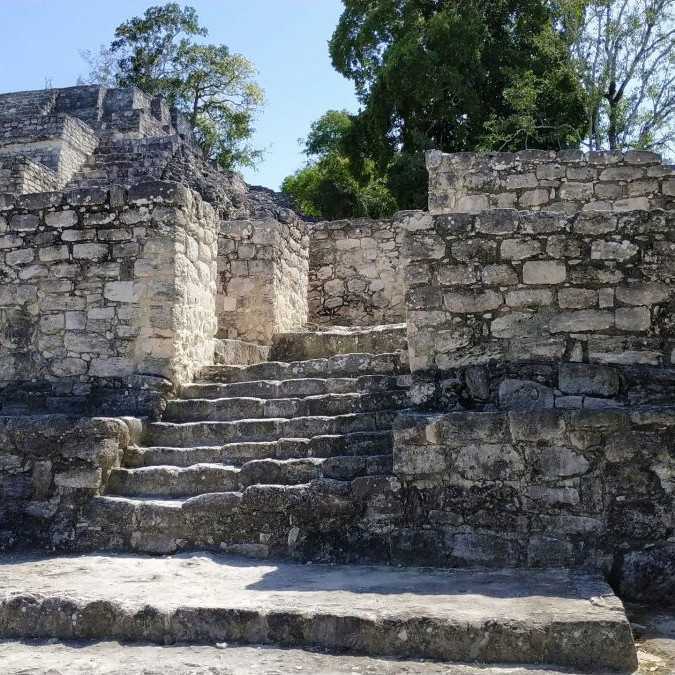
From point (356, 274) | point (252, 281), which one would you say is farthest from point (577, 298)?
point (356, 274)

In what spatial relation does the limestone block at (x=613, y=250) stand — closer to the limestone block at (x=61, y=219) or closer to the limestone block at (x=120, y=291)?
the limestone block at (x=120, y=291)

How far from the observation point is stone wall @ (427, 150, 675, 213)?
854 centimetres

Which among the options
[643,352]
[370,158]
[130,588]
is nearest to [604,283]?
[643,352]

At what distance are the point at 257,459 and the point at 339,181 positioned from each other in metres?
21.0

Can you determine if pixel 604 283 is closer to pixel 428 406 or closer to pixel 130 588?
pixel 428 406

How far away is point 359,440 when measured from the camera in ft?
18.1

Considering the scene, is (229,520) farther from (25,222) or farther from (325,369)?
(25,222)

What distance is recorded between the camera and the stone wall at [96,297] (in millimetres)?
6574

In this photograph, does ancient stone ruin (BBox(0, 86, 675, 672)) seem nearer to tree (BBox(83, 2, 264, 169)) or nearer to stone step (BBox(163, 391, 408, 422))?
stone step (BBox(163, 391, 408, 422))

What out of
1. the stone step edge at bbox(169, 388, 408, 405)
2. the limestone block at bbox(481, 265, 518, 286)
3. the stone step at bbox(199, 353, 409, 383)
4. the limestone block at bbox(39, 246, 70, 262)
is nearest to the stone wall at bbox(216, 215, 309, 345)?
the stone step at bbox(199, 353, 409, 383)

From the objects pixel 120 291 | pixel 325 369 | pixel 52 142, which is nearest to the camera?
pixel 120 291

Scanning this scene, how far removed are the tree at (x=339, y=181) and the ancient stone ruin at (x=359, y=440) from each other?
14.9m

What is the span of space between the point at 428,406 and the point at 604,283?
4.51 feet

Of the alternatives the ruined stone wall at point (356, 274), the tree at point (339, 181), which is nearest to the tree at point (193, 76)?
the tree at point (339, 181)
